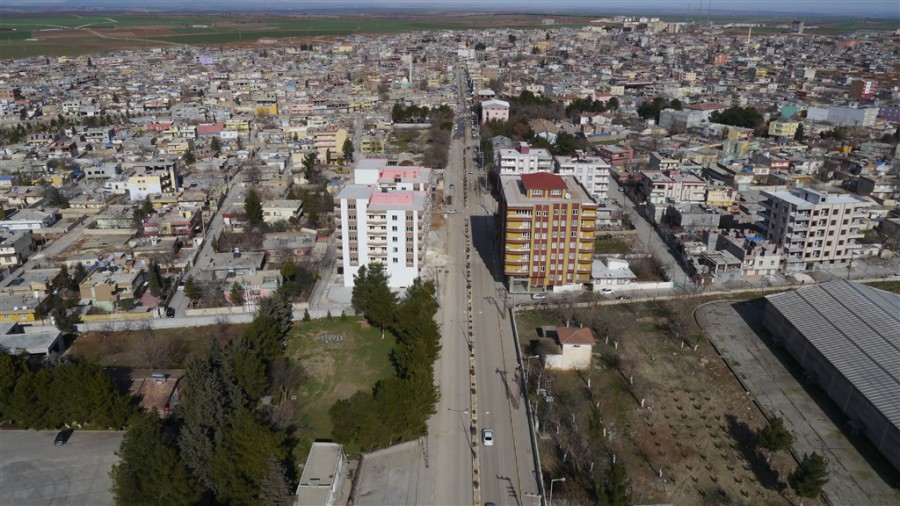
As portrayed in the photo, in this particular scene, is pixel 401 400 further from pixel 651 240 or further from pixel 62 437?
pixel 651 240

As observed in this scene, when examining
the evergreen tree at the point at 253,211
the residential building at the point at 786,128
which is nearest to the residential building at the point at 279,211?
the evergreen tree at the point at 253,211

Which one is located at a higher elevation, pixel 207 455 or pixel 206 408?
pixel 206 408

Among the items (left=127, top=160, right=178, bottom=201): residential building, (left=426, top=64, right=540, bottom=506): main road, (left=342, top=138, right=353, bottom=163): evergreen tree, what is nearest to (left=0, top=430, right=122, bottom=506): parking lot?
(left=426, top=64, right=540, bottom=506): main road

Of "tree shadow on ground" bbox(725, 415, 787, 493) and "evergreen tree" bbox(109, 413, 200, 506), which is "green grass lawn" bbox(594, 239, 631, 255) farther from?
"evergreen tree" bbox(109, 413, 200, 506)

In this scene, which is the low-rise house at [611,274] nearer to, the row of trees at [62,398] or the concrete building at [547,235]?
the concrete building at [547,235]

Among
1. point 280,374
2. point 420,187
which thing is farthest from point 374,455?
point 420,187

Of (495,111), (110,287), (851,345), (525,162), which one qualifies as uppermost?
(495,111)

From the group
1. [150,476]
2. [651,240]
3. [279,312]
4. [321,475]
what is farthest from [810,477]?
[651,240]
